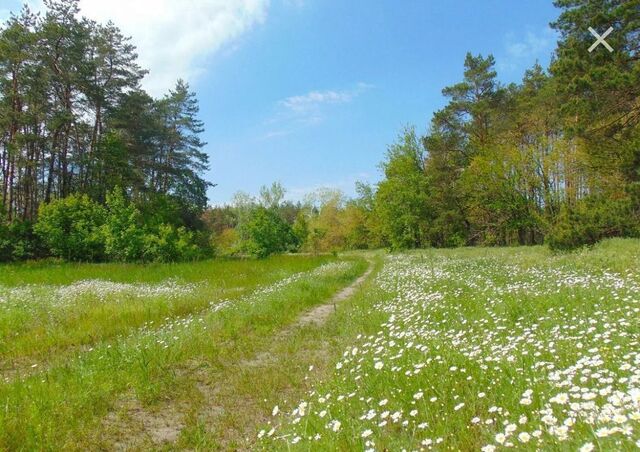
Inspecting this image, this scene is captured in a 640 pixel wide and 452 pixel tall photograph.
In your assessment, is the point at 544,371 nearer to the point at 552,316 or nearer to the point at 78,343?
the point at 552,316

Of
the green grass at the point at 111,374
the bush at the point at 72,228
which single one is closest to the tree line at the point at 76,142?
the bush at the point at 72,228

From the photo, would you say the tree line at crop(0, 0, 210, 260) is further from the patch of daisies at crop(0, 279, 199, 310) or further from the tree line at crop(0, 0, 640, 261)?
the patch of daisies at crop(0, 279, 199, 310)

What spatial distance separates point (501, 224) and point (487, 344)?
42.7m

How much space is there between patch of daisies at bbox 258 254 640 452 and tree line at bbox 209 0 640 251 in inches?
531

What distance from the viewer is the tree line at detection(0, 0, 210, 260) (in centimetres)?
3152

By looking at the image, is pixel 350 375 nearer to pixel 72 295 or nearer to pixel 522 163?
pixel 72 295

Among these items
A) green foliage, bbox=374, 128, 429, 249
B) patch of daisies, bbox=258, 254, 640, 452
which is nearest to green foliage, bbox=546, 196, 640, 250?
patch of daisies, bbox=258, 254, 640, 452

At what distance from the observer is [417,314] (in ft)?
24.5

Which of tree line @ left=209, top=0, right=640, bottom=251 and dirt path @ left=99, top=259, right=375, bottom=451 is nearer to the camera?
dirt path @ left=99, top=259, right=375, bottom=451

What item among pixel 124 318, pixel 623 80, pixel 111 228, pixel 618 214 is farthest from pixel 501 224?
pixel 124 318

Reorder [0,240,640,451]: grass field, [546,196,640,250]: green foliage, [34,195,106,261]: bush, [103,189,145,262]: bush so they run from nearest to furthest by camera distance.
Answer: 1. [0,240,640,451]: grass field
2. [546,196,640,250]: green foliage
3. [103,189,145,262]: bush
4. [34,195,106,261]: bush

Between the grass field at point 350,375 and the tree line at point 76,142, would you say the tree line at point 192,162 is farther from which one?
the grass field at point 350,375

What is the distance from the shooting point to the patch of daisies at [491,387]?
2.52m

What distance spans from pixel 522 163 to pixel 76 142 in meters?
44.3
